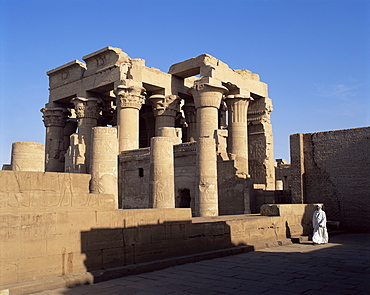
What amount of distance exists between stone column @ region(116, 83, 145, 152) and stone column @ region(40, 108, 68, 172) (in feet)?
22.9

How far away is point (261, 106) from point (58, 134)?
1378cm

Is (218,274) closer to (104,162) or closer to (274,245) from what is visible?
(274,245)

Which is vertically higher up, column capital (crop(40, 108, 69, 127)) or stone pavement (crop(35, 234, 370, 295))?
column capital (crop(40, 108, 69, 127))

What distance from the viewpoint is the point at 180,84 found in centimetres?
2469

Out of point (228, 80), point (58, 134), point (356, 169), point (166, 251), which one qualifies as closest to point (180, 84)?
point (228, 80)

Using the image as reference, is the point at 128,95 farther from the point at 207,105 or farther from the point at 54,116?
the point at 54,116

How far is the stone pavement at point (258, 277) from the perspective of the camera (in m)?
5.63

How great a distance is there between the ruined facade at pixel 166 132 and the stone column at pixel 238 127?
6 centimetres

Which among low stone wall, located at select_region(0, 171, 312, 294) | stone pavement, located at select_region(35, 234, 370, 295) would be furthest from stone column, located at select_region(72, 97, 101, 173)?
stone pavement, located at select_region(35, 234, 370, 295)

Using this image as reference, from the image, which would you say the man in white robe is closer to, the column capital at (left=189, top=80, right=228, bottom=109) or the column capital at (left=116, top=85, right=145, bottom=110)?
the column capital at (left=189, top=80, right=228, bottom=109)

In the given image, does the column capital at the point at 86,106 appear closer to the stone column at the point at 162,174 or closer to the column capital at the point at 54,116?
the column capital at the point at 54,116

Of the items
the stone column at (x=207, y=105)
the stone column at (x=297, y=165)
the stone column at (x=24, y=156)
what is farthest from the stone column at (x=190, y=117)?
the stone column at (x=297, y=165)

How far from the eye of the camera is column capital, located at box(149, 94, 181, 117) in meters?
23.5

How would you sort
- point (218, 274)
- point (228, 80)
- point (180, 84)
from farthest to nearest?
point (180, 84), point (228, 80), point (218, 274)
